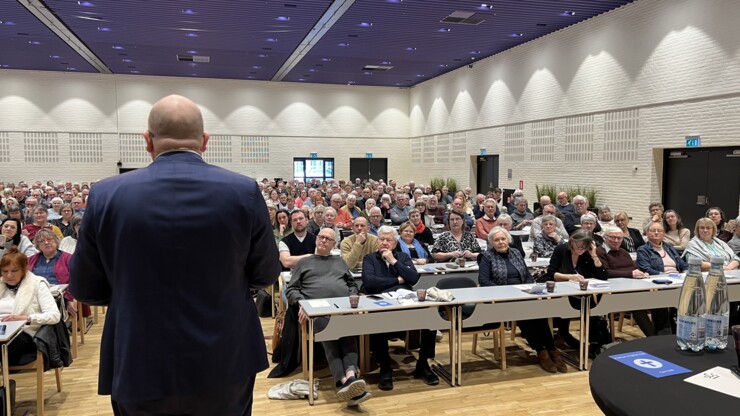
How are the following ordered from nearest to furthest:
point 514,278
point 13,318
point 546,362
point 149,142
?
point 149,142 < point 13,318 < point 546,362 < point 514,278

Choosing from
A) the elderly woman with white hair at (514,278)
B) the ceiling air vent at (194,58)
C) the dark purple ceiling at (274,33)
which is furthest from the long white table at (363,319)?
the ceiling air vent at (194,58)

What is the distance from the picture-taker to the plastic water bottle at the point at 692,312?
6.11 feet

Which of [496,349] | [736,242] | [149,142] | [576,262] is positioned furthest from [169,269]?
[736,242]

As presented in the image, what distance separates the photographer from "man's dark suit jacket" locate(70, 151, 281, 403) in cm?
151

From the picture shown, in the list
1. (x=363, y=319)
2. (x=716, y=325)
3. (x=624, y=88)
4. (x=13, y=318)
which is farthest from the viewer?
(x=624, y=88)

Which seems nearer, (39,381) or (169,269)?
(169,269)

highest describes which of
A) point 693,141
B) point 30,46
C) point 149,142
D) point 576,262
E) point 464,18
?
point 30,46

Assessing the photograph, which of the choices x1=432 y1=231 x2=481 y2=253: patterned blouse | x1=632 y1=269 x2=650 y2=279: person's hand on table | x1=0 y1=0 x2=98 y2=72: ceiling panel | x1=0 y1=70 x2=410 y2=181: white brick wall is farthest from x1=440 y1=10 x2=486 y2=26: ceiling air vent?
x1=0 y1=70 x2=410 y2=181: white brick wall

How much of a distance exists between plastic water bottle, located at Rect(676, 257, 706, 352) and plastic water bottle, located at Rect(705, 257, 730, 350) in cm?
2

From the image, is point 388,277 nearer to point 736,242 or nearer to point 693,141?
point 736,242

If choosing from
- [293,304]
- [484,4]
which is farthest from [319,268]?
[484,4]

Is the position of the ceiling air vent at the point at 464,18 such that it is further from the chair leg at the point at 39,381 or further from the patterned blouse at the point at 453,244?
the chair leg at the point at 39,381

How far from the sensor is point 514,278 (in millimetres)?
5391

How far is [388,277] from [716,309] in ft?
11.6
